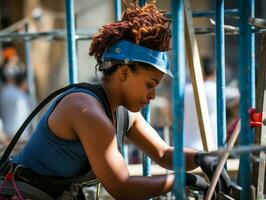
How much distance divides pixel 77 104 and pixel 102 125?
6.5 inches

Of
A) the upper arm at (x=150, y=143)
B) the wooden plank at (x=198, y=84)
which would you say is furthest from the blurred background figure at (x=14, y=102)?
the wooden plank at (x=198, y=84)

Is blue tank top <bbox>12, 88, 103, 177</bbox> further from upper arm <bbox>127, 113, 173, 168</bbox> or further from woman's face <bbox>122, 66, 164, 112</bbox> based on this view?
upper arm <bbox>127, 113, 173, 168</bbox>

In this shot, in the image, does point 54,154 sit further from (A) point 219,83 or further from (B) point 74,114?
(A) point 219,83

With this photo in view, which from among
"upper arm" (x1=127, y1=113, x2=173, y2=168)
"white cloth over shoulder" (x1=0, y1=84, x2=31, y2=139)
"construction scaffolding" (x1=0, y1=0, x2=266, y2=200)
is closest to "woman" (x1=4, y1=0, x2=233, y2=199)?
"construction scaffolding" (x1=0, y1=0, x2=266, y2=200)

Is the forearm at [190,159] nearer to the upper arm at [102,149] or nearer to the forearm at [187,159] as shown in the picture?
the forearm at [187,159]

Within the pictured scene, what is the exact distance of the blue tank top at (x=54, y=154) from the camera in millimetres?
3506

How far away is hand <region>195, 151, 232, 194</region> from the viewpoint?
11.6ft

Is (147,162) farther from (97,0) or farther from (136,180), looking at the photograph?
(97,0)

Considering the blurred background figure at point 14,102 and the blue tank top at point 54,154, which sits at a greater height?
the blue tank top at point 54,154

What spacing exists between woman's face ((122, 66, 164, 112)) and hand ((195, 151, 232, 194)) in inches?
14.9

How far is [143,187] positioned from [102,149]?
246mm

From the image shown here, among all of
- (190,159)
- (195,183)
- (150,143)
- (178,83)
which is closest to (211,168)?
(195,183)

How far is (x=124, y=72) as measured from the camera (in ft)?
11.5

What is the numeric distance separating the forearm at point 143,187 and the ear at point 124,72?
18.1 inches
